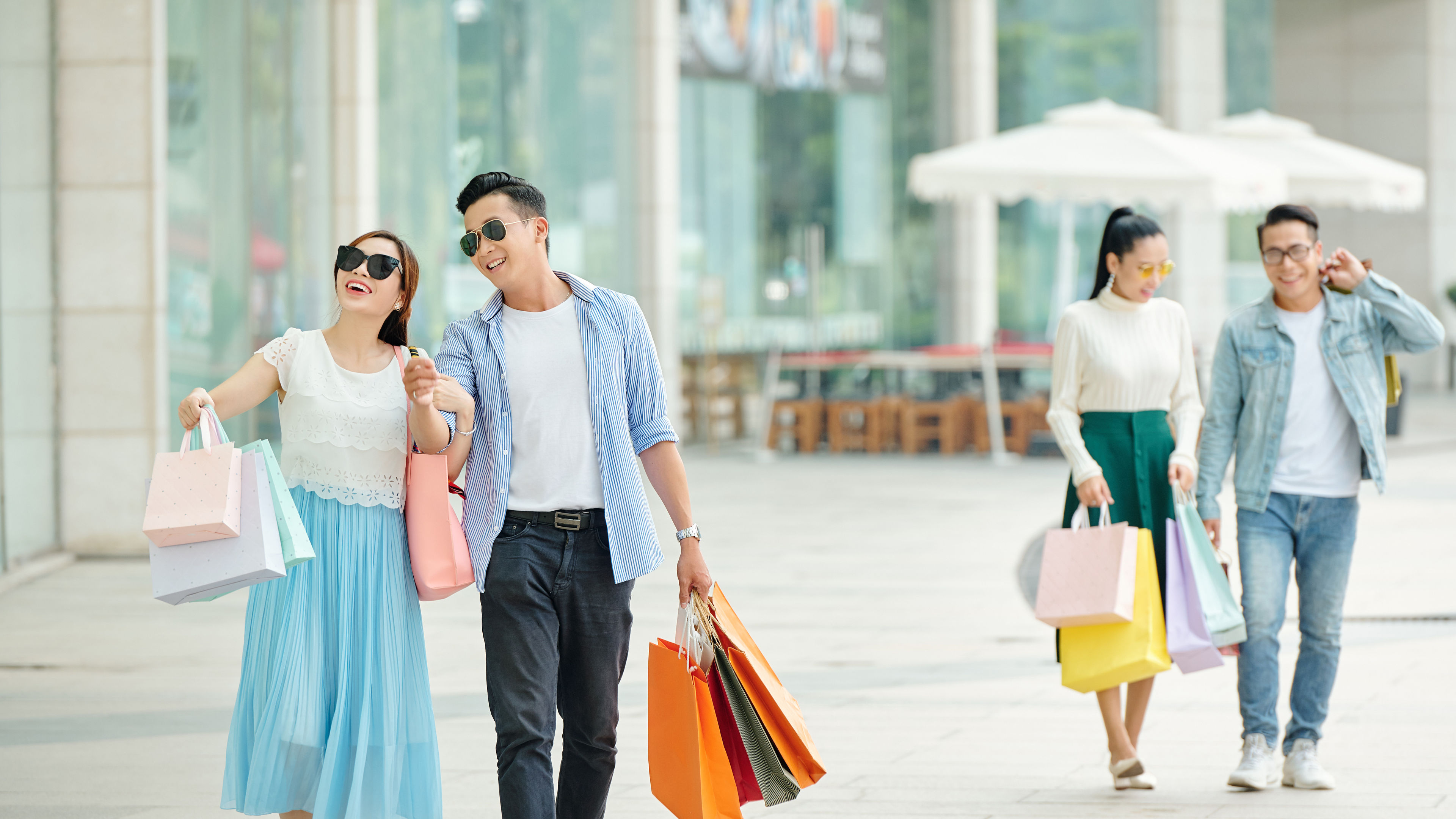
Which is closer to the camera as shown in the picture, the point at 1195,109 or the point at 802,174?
the point at 802,174

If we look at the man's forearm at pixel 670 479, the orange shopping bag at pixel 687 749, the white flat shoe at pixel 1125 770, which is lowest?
the white flat shoe at pixel 1125 770

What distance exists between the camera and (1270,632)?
5254 millimetres

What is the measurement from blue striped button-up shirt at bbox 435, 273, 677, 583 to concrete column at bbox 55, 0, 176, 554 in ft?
22.6

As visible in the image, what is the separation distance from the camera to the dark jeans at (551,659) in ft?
12.3

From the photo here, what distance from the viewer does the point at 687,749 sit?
3775 millimetres

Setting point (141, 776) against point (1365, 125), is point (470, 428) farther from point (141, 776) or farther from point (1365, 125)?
point (1365, 125)

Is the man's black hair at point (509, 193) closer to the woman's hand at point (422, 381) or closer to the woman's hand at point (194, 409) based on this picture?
the woman's hand at point (422, 381)

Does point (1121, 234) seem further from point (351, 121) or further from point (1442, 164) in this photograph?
point (1442, 164)

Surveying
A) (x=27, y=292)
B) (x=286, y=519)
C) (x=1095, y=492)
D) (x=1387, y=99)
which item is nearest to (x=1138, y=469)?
(x=1095, y=492)

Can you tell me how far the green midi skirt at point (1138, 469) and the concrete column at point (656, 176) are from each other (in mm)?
12469

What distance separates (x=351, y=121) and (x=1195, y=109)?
44.6 feet

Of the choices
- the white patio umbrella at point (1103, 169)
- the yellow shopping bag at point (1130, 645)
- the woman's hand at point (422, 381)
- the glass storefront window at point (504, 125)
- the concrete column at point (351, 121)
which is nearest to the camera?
the woman's hand at point (422, 381)

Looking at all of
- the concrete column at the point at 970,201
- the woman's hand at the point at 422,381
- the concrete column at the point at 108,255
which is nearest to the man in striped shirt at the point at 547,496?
the woman's hand at the point at 422,381

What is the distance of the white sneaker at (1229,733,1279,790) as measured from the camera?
514cm
